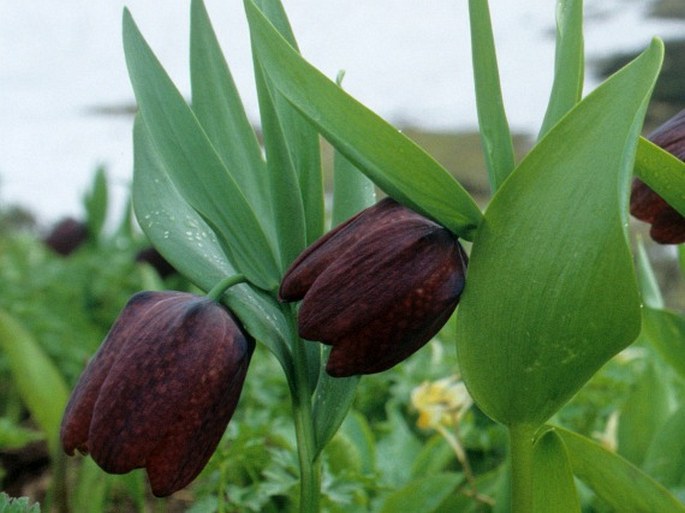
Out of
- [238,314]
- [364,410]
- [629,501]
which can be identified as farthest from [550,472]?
[364,410]

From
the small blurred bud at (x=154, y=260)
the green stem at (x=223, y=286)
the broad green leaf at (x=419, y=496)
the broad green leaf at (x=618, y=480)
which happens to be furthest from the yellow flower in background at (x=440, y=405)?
the small blurred bud at (x=154, y=260)

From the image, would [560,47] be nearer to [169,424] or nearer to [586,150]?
[586,150]

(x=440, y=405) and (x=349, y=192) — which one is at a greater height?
(x=349, y=192)

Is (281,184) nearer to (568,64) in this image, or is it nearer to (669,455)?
(568,64)

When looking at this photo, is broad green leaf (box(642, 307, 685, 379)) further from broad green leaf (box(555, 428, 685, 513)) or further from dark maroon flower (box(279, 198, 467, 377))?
dark maroon flower (box(279, 198, 467, 377))

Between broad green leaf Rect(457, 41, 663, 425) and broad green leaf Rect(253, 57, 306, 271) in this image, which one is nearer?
broad green leaf Rect(457, 41, 663, 425)

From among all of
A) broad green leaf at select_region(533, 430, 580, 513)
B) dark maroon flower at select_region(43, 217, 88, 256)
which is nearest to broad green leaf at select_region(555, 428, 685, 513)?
broad green leaf at select_region(533, 430, 580, 513)

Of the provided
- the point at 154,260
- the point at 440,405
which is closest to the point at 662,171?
the point at 440,405
